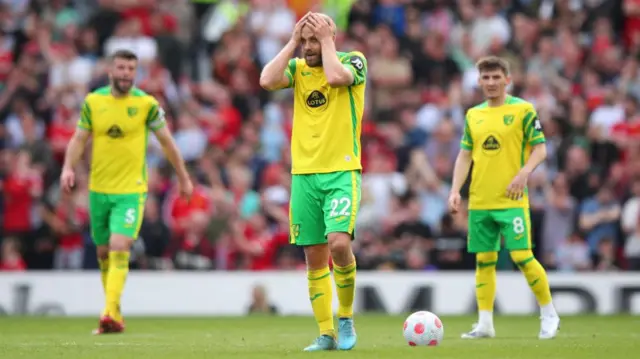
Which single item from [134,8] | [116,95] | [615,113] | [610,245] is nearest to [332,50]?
[116,95]

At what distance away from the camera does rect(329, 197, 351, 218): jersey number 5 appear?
10430 millimetres

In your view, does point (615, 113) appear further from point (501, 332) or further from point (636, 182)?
point (501, 332)

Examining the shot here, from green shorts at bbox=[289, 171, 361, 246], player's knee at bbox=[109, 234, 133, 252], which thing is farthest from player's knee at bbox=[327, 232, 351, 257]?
player's knee at bbox=[109, 234, 133, 252]

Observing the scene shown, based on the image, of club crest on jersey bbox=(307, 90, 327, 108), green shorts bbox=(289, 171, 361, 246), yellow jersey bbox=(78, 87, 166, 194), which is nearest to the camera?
green shorts bbox=(289, 171, 361, 246)

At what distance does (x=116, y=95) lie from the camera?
14.3 metres

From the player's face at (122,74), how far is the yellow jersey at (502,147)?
3.75 meters

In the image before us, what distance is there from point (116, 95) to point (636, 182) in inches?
369

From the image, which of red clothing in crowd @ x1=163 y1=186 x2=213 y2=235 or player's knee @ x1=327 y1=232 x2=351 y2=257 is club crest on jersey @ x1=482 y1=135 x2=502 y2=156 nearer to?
player's knee @ x1=327 y1=232 x2=351 y2=257

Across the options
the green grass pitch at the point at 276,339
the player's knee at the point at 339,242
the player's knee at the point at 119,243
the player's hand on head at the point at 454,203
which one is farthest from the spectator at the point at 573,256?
the player's knee at the point at 339,242

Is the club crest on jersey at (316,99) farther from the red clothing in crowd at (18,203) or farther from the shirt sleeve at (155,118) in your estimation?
the red clothing in crowd at (18,203)

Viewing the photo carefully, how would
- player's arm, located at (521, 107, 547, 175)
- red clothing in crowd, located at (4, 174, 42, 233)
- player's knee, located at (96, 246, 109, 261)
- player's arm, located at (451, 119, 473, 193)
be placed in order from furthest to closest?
red clothing in crowd, located at (4, 174, 42, 233) → player's knee, located at (96, 246, 109, 261) → player's arm, located at (451, 119, 473, 193) → player's arm, located at (521, 107, 547, 175)

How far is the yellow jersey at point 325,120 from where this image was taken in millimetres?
10688

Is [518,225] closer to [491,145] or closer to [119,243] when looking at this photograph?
[491,145]

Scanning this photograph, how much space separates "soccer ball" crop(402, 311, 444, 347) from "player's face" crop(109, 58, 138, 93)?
4574 mm
